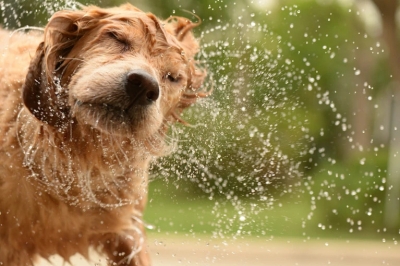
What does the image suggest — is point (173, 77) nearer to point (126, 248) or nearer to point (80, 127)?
point (80, 127)

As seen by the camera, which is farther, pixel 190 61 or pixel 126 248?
pixel 126 248

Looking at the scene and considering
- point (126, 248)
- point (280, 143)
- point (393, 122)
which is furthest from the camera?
point (393, 122)

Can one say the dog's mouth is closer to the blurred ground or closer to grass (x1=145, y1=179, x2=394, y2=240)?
grass (x1=145, y1=179, x2=394, y2=240)

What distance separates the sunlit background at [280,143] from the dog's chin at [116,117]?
768 millimetres

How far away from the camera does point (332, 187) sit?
1095 centimetres

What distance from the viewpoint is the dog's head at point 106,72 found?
3389 mm

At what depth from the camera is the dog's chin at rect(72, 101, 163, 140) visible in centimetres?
342

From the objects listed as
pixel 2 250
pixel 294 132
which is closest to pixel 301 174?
pixel 294 132

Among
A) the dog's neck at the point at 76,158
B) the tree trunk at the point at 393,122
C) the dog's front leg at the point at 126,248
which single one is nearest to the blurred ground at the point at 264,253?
the tree trunk at the point at 393,122

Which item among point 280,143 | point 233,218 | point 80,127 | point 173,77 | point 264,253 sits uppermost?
point 173,77

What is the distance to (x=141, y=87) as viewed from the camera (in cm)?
335

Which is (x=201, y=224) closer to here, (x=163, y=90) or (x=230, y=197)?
(x=230, y=197)

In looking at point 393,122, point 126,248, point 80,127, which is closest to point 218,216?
point 126,248

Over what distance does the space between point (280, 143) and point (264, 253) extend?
1271mm
